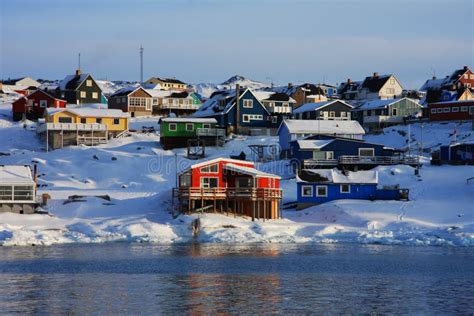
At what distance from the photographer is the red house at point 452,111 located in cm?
10525

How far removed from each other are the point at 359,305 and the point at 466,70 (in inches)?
4277

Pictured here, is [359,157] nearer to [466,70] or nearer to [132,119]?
[132,119]

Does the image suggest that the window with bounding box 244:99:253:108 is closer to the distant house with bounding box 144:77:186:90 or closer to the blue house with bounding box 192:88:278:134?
the blue house with bounding box 192:88:278:134

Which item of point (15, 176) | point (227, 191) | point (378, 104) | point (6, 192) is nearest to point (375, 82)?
point (378, 104)

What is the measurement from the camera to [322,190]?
71312mm

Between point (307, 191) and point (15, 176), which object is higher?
point (15, 176)

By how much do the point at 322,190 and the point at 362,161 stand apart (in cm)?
1148

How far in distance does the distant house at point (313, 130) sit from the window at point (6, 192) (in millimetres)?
33703

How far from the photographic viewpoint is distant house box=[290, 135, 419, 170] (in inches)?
3216

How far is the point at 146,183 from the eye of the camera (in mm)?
79562

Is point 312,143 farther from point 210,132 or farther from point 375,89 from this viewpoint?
point 375,89

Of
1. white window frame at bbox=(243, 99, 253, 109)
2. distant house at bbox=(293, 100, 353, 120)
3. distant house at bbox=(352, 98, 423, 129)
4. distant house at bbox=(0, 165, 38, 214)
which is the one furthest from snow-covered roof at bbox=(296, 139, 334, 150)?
distant house at bbox=(352, 98, 423, 129)

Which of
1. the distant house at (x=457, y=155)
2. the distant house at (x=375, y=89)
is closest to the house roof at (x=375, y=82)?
the distant house at (x=375, y=89)

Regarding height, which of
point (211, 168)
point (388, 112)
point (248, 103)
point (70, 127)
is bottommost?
point (211, 168)
